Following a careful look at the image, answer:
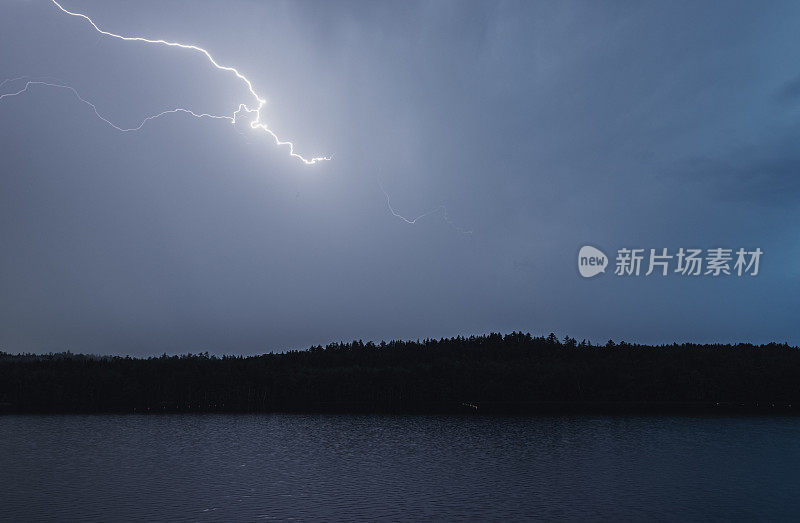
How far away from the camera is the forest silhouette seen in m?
130

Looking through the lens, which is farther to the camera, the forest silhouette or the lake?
the forest silhouette

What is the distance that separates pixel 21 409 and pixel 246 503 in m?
123

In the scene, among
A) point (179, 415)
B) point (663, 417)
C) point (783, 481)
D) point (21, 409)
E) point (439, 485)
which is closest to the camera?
point (439, 485)

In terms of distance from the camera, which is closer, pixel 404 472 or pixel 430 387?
pixel 404 472

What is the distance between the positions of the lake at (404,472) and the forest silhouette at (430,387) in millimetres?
46855

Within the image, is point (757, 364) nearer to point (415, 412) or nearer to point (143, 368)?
point (415, 412)

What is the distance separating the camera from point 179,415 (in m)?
119

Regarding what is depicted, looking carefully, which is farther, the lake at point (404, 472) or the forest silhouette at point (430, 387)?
the forest silhouette at point (430, 387)

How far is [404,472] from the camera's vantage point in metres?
47.5

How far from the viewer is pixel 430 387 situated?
13788 centimetres

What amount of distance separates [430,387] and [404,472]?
91394 millimetres

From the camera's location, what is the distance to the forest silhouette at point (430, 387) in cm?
13000

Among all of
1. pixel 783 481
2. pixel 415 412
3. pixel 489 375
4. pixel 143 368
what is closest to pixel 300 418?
pixel 415 412

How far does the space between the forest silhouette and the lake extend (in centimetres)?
4685
